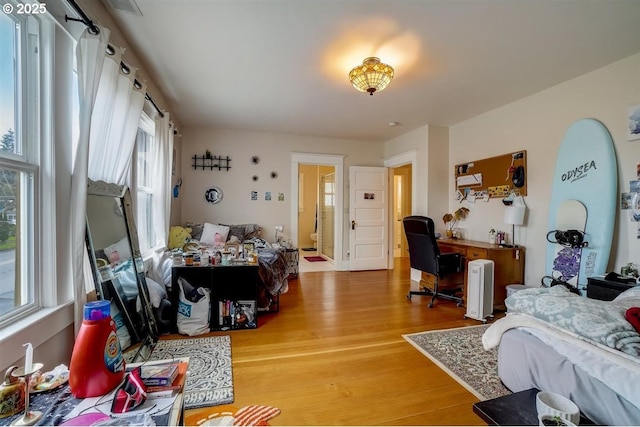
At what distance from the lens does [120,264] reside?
6.59 feet

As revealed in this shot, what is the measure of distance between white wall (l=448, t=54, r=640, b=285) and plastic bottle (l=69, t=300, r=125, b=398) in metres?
3.79

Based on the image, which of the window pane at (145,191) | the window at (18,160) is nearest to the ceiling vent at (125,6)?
the window at (18,160)

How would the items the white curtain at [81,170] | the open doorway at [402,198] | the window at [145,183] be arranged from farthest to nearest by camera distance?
1. the open doorway at [402,198]
2. the window at [145,183]
3. the white curtain at [81,170]

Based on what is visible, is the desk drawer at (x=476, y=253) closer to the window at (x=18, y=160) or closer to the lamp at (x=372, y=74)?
the lamp at (x=372, y=74)

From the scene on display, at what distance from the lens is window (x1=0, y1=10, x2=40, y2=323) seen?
122 centimetres

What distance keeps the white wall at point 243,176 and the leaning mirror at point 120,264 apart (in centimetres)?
254

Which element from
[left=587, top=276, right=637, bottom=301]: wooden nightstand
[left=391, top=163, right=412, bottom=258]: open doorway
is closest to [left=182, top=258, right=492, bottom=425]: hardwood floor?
[left=587, top=276, right=637, bottom=301]: wooden nightstand

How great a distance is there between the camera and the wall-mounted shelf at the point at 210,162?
192 inches

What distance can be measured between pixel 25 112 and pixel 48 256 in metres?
0.69

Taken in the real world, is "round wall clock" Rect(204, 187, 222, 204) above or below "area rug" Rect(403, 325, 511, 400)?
above

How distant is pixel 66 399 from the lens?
0.93 meters

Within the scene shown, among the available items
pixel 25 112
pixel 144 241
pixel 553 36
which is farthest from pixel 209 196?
pixel 553 36

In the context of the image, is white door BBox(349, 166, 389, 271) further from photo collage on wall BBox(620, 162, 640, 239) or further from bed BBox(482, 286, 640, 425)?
bed BBox(482, 286, 640, 425)

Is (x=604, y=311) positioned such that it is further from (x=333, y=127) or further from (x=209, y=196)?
(x=209, y=196)
